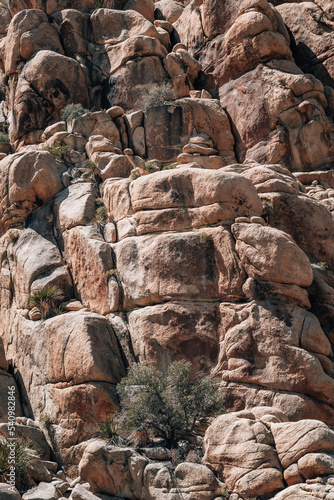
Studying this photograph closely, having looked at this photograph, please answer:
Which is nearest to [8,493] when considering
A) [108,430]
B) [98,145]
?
[108,430]

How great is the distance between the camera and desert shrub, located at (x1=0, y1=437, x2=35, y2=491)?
16.4m

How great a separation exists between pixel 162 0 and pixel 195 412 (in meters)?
31.8

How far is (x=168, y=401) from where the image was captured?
61.0 feet

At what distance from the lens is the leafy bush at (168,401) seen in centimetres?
1827

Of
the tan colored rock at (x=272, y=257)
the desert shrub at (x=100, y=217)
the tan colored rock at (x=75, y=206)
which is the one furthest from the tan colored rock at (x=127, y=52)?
the tan colored rock at (x=272, y=257)

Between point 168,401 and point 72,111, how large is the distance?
18.2 m

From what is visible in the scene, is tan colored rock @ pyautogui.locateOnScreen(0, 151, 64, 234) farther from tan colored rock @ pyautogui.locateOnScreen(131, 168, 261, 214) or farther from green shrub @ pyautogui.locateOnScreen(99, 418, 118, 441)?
green shrub @ pyautogui.locateOnScreen(99, 418, 118, 441)

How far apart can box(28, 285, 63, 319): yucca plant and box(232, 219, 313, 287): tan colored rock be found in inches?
272

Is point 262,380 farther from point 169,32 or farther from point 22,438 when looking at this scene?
point 169,32

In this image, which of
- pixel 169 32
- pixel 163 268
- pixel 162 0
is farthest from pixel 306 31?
pixel 163 268

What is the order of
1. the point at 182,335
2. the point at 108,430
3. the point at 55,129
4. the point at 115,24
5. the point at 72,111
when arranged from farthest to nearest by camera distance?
the point at 115,24
the point at 72,111
the point at 55,129
the point at 182,335
the point at 108,430

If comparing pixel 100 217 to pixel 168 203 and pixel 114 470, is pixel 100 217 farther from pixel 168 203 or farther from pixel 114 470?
pixel 114 470

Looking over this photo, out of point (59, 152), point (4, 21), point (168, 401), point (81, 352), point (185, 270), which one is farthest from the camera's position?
point (4, 21)

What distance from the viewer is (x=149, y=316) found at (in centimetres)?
2119
